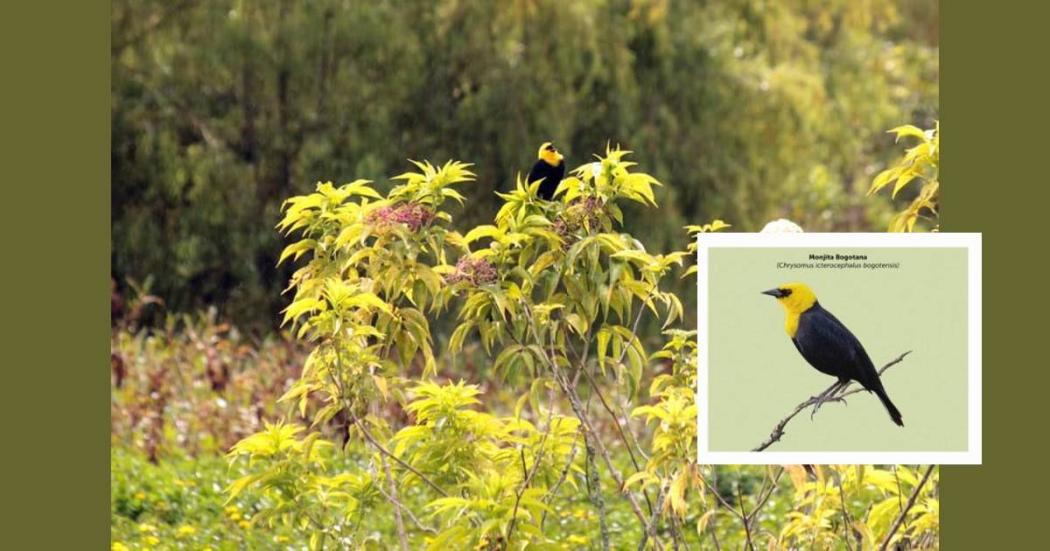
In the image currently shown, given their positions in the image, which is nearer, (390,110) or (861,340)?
(861,340)

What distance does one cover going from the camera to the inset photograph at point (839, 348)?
3.99 meters

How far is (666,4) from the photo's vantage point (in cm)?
900

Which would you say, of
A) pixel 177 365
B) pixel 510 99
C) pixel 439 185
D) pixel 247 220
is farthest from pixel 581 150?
pixel 439 185

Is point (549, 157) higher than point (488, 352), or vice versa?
point (549, 157)

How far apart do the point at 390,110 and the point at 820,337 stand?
4.67 metres

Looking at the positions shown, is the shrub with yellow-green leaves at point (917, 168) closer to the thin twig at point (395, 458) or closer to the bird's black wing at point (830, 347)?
the bird's black wing at point (830, 347)

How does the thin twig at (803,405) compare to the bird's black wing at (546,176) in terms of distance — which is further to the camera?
the bird's black wing at (546,176)

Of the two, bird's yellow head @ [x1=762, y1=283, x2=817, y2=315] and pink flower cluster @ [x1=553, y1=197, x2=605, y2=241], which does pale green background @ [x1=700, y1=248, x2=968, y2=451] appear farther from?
pink flower cluster @ [x1=553, y1=197, x2=605, y2=241]

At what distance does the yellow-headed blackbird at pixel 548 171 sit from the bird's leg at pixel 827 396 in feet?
3.13

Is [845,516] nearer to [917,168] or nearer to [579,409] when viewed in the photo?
[579,409]

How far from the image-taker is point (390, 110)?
836 centimetres

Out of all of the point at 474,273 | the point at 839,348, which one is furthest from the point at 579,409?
the point at 839,348

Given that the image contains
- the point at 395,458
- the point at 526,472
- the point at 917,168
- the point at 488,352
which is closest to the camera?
the point at 488,352

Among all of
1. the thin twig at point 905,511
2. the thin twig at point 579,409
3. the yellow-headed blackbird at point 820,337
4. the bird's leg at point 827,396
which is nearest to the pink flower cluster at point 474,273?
the thin twig at point 579,409
